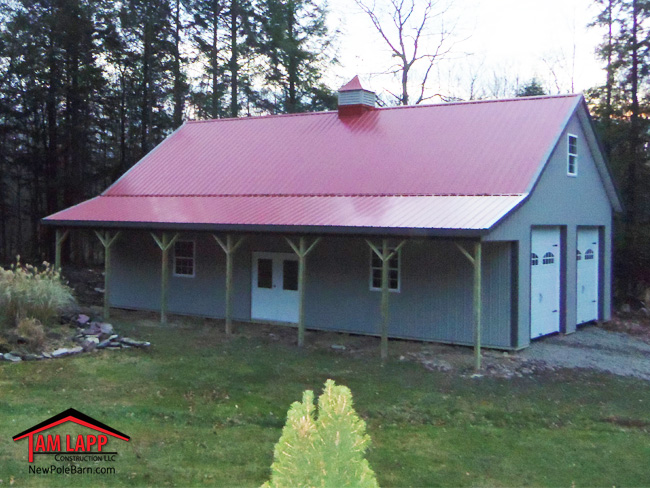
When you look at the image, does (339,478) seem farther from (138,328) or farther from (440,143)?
(440,143)

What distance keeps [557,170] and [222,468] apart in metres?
10.8

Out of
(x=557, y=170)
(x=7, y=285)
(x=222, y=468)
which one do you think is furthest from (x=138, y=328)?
(x=557, y=170)

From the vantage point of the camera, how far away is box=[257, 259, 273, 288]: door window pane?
1590 centimetres

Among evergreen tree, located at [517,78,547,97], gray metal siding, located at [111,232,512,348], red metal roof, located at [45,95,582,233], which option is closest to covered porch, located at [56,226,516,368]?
gray metal siding, located at [111,232,512,348]

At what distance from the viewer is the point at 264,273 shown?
631 inches

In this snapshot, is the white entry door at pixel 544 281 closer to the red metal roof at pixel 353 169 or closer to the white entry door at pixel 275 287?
the red metal roof at pixel 353 169

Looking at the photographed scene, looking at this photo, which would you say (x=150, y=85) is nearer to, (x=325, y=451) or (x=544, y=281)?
(x=544, y=281)

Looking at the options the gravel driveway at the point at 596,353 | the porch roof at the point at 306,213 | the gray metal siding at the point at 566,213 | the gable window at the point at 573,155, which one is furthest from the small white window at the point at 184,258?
the gable window at the point at 573,155

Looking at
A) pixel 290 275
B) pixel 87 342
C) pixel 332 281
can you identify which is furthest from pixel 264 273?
pixel 87 342

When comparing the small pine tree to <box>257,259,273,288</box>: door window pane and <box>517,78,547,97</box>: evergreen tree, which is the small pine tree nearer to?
<box>257,259,273,288</box>: door window pane

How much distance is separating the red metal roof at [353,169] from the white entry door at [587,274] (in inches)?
126

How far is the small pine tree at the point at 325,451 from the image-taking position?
2.29 m

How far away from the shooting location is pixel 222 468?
638 cm

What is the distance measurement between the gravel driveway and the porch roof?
288 cm
